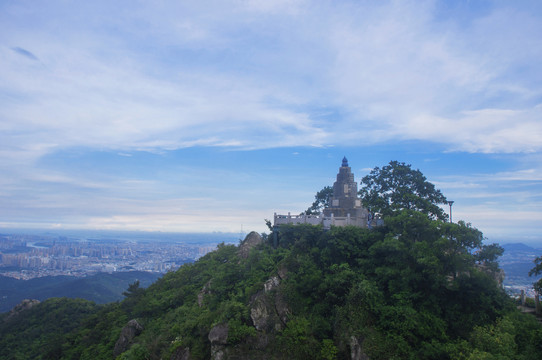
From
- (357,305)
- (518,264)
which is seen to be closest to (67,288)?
(357,305)

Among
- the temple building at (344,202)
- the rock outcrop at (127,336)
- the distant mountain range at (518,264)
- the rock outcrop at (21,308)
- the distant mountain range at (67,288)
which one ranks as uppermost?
the temple building at (344,202)

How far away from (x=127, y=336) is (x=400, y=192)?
71.2ft

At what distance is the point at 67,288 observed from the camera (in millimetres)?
79688

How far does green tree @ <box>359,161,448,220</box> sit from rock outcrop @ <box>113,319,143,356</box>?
1880 cm

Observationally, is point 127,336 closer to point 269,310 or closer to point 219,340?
point 219,340

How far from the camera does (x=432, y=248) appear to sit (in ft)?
53.9

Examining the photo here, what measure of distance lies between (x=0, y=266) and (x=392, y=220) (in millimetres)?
176671

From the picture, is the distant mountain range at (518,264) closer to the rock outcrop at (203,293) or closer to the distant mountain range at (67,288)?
the rock outcrop at (203,293)

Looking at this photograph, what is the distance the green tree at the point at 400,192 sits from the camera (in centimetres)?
2175

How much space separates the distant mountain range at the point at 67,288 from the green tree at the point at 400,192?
194 ft

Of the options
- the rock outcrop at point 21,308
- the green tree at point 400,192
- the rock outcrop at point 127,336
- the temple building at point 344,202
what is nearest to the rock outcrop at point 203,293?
the rock outcrop at point 127,336

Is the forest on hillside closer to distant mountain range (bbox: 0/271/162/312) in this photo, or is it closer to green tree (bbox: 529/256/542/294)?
green tree (bbox: 529/256/542/294)

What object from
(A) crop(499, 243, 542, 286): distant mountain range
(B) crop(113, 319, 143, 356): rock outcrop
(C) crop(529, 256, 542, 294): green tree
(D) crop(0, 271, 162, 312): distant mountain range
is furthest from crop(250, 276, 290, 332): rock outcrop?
(D) crop(0, 271, 162, 312): distant mountain range

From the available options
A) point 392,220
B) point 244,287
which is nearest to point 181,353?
point 244,287
